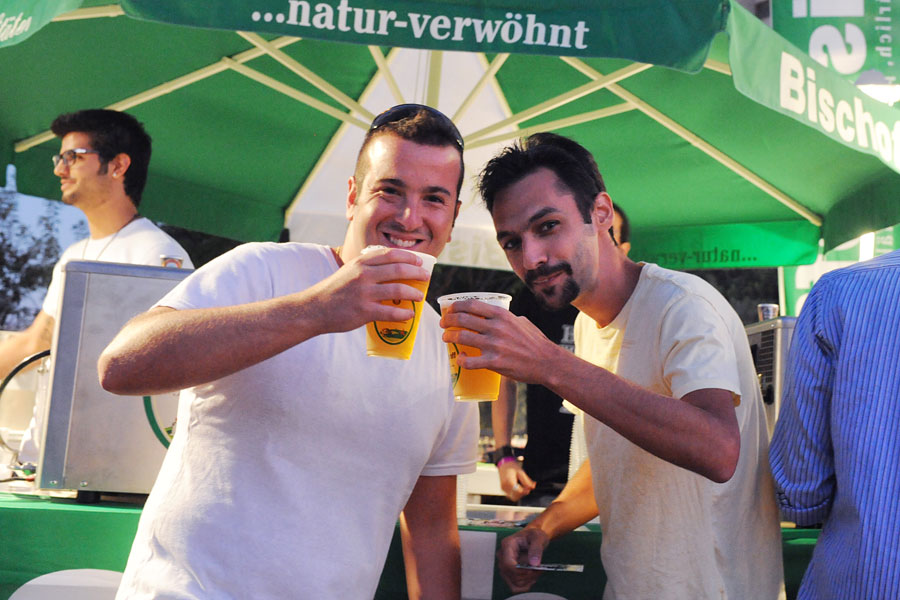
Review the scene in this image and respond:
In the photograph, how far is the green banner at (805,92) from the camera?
3.23m

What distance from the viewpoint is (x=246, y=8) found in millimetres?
3002

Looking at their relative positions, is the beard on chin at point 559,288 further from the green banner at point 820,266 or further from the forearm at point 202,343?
the green banner at point 820,266

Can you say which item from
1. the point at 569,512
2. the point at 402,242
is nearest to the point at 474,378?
the point at 402,242

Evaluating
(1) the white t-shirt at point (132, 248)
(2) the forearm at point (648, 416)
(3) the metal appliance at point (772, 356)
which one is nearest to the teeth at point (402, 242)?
(2) the forearm at point (648, 416)

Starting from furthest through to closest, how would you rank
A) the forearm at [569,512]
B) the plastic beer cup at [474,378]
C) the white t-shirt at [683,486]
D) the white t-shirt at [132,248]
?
the white t-shirt at [132,248], the forearm at [569,512], the white t-shirt at [683,486], the plastic beer cup at [474,378]

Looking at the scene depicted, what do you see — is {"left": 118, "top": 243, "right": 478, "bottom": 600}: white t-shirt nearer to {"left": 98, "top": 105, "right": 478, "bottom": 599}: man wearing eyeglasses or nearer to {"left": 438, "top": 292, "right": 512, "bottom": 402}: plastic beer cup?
{"left": 98, "top": 105, "right": 478, "bottom": 599}: man wearing eyeglasses

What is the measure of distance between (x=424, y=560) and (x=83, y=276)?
129cm

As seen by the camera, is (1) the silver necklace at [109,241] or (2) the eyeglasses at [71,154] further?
(2) the eyeglasses at [71,154]

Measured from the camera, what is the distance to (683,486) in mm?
2363

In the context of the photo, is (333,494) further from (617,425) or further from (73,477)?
(73,477)

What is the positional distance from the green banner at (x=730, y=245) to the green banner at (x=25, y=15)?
4.97 metres

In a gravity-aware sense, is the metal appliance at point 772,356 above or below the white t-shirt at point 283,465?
above

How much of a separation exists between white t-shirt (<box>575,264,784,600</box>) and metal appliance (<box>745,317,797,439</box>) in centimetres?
59

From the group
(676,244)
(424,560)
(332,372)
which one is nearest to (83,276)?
(332,372)
